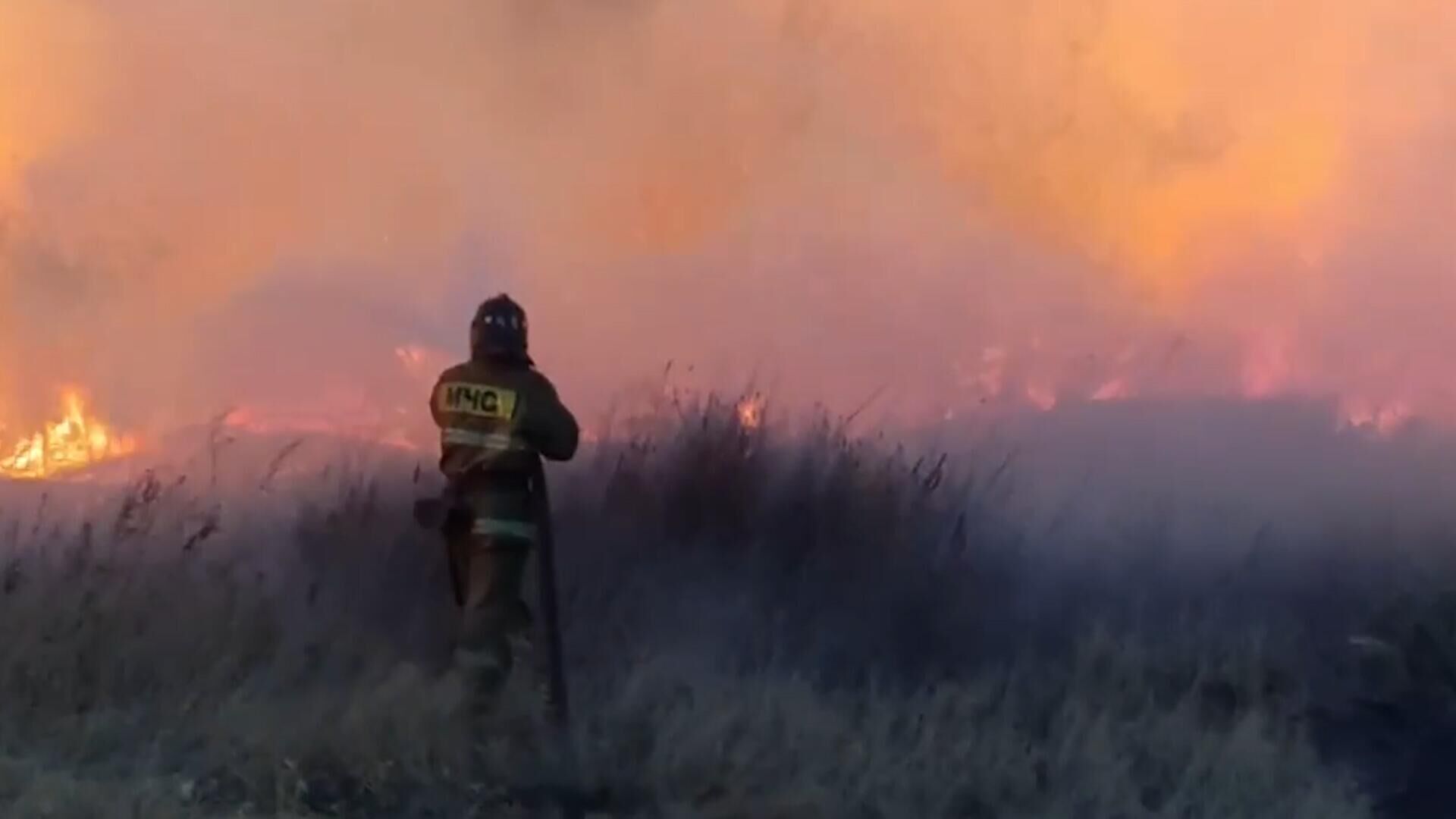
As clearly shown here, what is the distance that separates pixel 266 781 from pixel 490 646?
1376 mm

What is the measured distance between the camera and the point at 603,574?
394 inches

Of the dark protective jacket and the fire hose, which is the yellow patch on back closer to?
the dark protective jacket

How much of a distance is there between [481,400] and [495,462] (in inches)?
9.9

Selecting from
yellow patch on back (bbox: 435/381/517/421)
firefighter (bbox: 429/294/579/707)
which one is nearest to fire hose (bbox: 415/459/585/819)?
firefighter (bbox: 429/294/579/707)

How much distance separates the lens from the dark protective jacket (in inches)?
306

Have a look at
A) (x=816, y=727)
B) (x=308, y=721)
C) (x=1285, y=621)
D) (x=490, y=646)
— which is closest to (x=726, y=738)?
(x=816, y=727)

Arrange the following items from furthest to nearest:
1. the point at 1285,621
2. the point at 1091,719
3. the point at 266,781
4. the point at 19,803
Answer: the point at 1285,621 → the point at 1091,719 → the point at 266,781 → the point at 19,803

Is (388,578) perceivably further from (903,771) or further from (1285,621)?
(1285,621)

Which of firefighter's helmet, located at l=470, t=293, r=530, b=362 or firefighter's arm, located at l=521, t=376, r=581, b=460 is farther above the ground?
firefighter's helmet, located at l=470, t=293, r=530, b=362

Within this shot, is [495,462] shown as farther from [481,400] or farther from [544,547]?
[544,547]

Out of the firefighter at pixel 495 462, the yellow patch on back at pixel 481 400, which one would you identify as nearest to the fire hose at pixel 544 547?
the firefighter at pixel 495 462

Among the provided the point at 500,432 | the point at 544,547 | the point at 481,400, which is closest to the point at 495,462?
the point at 500,432

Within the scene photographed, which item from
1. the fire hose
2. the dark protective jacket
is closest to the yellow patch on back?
the dark protective jacket

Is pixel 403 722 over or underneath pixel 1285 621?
underneath
